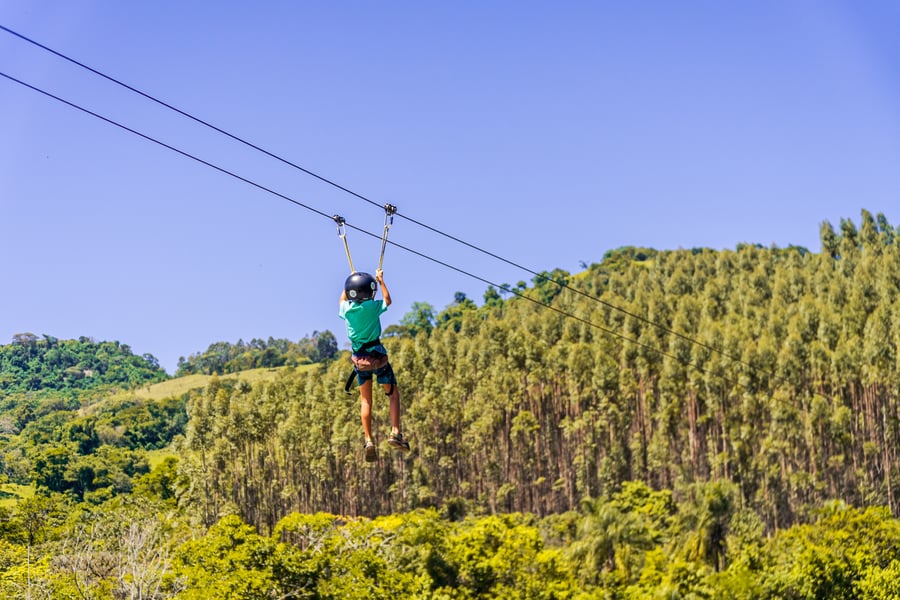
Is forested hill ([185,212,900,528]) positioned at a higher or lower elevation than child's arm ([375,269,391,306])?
higher

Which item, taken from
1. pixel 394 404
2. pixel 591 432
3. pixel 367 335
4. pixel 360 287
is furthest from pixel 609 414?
pixel 360 287

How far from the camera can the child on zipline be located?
16.9 metres

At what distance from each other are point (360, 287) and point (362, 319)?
59 cm

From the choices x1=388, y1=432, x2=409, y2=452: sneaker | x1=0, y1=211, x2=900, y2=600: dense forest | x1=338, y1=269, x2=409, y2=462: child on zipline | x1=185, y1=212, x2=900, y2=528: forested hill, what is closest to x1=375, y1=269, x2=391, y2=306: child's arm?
x1=338, y1=269, x2=409, y2=462: child on zipline

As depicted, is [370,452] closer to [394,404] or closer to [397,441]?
[397,441]

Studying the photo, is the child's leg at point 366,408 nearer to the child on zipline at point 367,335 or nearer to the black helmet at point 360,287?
the child on zipline at point 367,335

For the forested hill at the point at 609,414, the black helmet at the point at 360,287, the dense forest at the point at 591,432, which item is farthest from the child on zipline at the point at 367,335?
the forested hill at the point at 609,414

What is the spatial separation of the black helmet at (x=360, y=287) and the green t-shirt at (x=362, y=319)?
118mm

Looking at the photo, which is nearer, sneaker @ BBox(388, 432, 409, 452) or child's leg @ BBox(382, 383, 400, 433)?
sneaker @ BBox(388, 432, 409, 452)

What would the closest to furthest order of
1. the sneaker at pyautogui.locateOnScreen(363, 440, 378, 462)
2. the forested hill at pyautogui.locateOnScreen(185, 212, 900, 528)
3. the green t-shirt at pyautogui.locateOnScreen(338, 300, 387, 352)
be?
the sneaker at pyautogui.locateOnScreen(363, 440, 378, 462) → the green t-shirt at pyautogui.locateOnScreen(338, 300, 387, 352) → the forested hill at pyautogui.locateOnScreen(185, 212, 900, 528)

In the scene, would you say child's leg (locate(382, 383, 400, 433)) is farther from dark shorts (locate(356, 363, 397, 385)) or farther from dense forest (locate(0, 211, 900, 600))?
dense forest (locate(0, 211, 900, 600))

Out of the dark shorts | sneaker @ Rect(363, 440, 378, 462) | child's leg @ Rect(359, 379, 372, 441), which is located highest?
the dark shorts

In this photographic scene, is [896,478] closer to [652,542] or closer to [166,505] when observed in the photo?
[652,542]

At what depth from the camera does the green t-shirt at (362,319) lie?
17.1 metres
